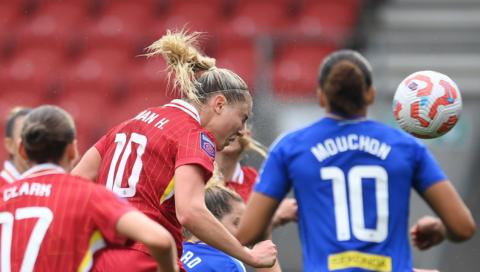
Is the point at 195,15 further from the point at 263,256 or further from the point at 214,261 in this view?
the point at 263,256

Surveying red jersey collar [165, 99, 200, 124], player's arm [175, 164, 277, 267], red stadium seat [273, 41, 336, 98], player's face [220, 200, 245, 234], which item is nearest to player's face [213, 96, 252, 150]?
red jersey collar [165, 99, 200, 124]

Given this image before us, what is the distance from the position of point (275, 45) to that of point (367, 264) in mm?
7526

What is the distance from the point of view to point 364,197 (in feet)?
14.9

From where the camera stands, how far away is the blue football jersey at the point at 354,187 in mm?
4516

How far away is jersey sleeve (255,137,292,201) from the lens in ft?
15.1

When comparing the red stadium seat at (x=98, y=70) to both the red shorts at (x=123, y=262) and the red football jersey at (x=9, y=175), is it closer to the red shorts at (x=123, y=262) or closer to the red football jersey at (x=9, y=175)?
the red football jersey at (x=9, y=175)

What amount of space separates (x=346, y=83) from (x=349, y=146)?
264 mm

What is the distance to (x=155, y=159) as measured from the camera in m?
5.18

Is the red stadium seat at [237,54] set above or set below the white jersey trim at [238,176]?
above

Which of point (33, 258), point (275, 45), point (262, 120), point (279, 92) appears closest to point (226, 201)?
point (33, 258)

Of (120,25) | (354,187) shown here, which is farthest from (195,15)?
(354,187)

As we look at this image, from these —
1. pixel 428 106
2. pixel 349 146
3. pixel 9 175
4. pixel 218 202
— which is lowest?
pixel 9 175

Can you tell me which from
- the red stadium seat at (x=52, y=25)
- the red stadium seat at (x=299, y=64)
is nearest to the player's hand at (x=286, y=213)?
the red stadium seat at (x=299, y=64)

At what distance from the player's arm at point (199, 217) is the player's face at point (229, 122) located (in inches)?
17.7
